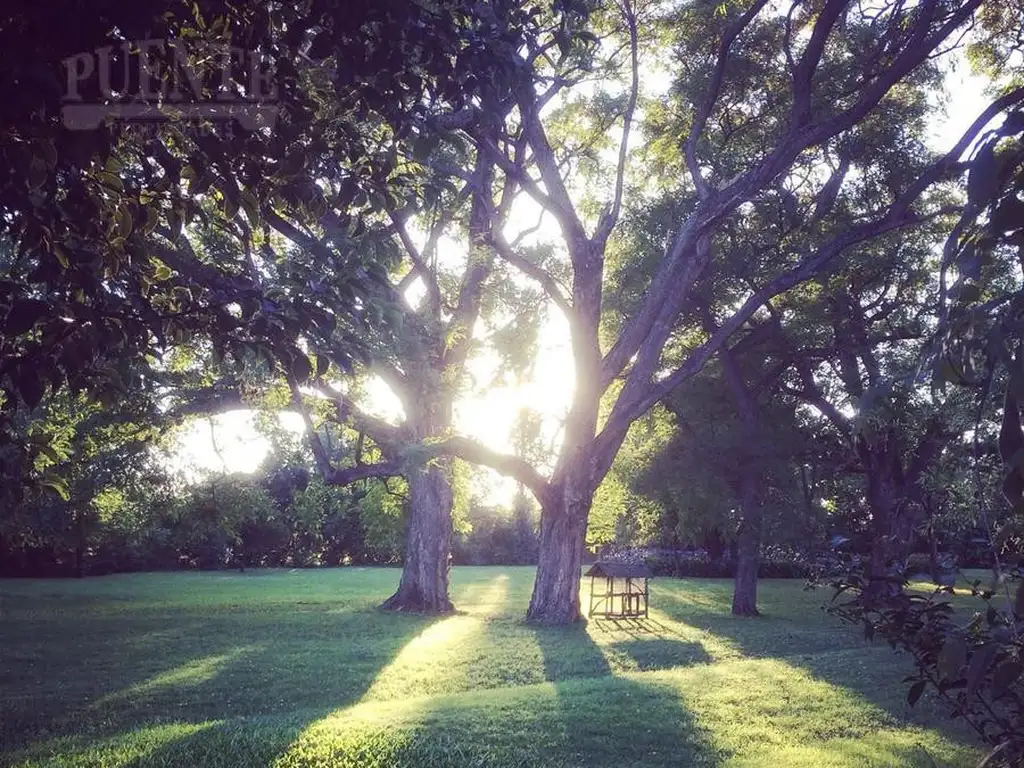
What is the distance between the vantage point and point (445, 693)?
1068cm

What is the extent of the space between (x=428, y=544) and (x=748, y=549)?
8602 mm

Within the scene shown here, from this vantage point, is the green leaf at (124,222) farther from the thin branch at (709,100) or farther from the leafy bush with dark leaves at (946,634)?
the thin branch at (709,100)

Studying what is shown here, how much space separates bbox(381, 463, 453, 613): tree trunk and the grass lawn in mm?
1074

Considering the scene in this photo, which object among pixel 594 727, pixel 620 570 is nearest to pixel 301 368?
pixel 594 727

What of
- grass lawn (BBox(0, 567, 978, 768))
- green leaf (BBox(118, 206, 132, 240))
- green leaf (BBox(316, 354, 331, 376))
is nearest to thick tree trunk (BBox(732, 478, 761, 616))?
grass lawn (BBox(0, 567, 978, 768))

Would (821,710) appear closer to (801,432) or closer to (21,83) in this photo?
(21,83)

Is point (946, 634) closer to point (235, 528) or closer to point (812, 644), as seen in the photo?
point (812, 644)

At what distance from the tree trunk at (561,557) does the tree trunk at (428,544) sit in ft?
14.0

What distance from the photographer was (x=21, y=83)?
2.36m

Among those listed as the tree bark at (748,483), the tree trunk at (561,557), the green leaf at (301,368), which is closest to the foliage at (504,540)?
the tree bark at (748,483)

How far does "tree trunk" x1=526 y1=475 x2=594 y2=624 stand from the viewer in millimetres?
16891

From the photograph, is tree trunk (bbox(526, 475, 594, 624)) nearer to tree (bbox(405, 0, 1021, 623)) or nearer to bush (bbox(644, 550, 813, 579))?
tree (bbox(405, 0, 1021, 623))

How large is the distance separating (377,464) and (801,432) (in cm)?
1229

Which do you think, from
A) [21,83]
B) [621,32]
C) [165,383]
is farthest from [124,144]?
[621,32]
